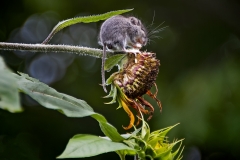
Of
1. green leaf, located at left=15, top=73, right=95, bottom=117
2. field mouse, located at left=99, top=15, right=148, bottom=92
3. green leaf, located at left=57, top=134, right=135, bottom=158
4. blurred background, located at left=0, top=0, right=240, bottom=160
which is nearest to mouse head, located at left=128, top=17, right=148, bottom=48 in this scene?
field mouse, located at left=99, top=15, right=148, bottom=92

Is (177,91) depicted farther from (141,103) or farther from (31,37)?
(141,103)

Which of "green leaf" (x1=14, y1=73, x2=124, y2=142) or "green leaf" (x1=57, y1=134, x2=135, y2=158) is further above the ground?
"green leaf" (x1=14, y1=73, x2=124, y2=142)

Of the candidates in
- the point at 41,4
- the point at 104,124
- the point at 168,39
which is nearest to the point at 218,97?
the point at 168,39

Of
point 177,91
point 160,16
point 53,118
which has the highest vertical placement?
point 160,16

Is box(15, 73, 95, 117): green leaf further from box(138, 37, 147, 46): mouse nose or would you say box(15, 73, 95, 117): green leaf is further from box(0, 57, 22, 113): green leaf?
box(138, 37, 147, 46): mouse nose

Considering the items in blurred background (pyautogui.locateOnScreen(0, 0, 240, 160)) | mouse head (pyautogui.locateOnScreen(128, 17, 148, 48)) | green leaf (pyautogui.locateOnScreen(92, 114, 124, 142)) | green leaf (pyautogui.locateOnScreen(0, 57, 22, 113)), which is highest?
green leaf (pyautogui.locateOnScreen(0, 57, 22, 113))
